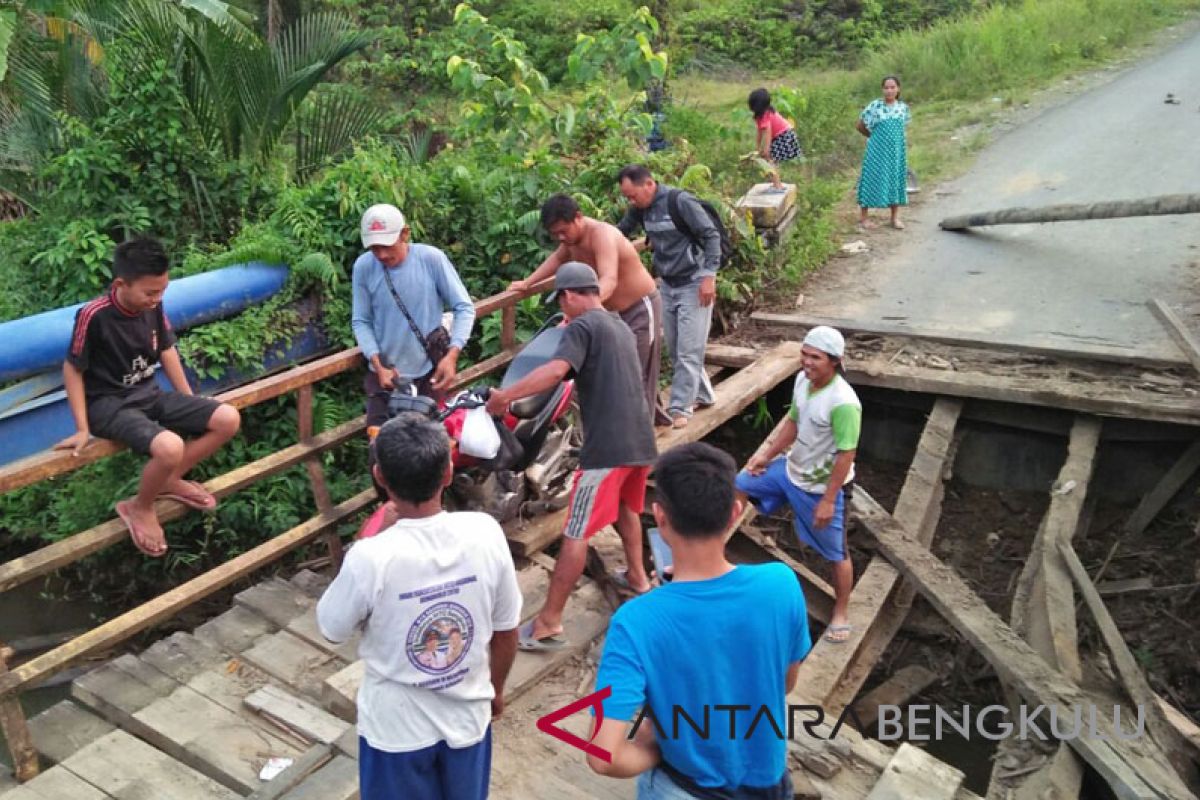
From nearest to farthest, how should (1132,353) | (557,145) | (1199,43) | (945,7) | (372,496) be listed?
(372,496) < (1132,353) < (557,145) < (1199,43) < (945,7)

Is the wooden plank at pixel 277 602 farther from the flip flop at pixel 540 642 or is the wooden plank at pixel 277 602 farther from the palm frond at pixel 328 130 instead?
the palm frond at pixel 328 130

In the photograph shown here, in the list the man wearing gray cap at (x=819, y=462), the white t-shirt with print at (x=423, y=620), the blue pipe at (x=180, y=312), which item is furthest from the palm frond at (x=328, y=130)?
the white t-shirt with print at (x=423, y=620)

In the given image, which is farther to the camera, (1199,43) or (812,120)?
(1199,43)

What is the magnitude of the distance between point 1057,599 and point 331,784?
3843 mm

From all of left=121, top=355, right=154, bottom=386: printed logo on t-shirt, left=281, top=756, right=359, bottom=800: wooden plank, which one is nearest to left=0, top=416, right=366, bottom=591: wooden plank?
left=121, top=355, right=154, bottom=386: printed logo on t-shirt

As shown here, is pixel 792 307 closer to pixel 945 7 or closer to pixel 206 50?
pixel 206 50

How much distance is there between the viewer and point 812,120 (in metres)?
13.9

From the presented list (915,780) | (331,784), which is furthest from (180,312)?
(915,780)

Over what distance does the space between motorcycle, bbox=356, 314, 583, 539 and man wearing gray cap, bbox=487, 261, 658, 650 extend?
180 millimetres

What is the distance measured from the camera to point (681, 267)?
19.9 ft

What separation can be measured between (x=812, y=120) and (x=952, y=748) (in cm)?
999

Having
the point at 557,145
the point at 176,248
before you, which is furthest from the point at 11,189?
the point at 557,145

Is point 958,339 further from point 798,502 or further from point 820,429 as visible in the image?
point 820,429

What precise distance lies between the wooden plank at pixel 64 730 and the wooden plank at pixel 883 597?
2.98 m
